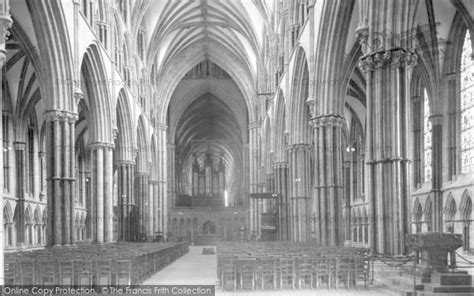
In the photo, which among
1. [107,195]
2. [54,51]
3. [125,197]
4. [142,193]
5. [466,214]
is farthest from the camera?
[142,193]

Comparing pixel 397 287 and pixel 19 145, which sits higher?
pixel 19 145

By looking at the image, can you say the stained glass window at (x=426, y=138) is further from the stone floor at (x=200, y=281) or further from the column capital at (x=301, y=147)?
the stone floor at (x=200, y=281)

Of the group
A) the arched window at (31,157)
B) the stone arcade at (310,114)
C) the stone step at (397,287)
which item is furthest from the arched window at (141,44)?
the stone step at (397,287)

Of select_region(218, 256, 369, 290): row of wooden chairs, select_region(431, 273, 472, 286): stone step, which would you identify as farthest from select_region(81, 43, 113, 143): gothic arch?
select_region(431, 273, 472, 286): stone step

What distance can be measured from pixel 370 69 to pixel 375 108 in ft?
3.64

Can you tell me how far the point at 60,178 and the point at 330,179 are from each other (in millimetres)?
11050

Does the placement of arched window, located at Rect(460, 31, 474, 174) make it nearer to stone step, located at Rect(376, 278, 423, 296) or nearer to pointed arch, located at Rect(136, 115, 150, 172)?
stone step, located at Rect(376, 278, 423, 296)

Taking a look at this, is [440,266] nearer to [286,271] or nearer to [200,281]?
[286,271]

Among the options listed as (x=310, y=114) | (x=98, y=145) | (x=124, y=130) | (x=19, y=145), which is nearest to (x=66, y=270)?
(x=310, y=114)

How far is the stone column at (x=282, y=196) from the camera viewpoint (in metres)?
38.9

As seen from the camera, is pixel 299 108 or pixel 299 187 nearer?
pixel 299 108

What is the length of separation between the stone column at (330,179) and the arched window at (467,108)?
5.55 metres

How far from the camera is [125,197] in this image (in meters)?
41.4

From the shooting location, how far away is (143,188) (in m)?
49.0
